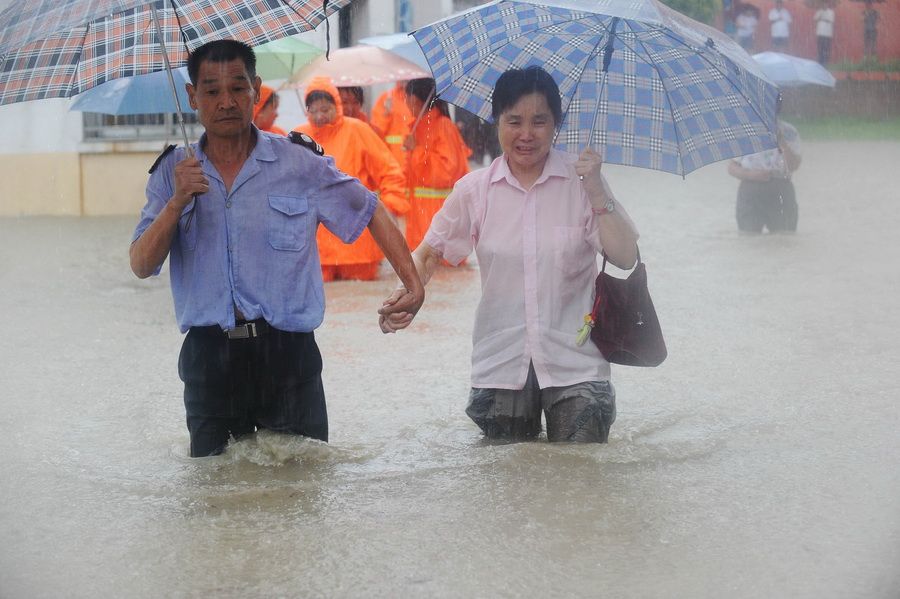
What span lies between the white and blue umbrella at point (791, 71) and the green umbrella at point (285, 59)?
16.2 feet

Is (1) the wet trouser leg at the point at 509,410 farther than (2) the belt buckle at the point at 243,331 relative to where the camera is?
Yes

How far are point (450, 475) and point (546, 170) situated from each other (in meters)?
1.27

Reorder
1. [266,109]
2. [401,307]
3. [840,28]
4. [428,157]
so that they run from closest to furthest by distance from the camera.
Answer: [401,307], [266,109], [428,157], [840,28]

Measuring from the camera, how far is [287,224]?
14.6ft

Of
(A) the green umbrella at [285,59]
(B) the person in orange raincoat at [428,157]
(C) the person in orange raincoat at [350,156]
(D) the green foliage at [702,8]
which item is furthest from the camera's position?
(D) the green foliage at [702,8]

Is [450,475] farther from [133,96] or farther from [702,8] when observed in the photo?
[702,8]

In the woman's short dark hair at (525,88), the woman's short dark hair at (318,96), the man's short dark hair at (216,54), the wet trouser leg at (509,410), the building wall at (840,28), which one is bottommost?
the wet trouser leg at (509,410)

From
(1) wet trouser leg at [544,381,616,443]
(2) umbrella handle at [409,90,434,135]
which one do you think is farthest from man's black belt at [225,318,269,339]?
(2) umbrella handle at [409,90,434,135]

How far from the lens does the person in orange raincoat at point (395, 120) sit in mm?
11977

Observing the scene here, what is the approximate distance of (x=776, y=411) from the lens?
6.37 m

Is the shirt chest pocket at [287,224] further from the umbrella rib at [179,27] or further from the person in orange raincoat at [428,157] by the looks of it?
the person in orange raincoat at [428,157]

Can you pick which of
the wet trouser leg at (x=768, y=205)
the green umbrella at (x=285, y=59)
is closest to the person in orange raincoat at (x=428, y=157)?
the green umbrella at (x=285, y=59)

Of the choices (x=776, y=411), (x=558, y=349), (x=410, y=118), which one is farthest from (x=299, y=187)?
(x=410, y=118)

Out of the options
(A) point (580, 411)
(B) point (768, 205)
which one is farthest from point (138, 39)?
(B) point (768, 205)
